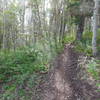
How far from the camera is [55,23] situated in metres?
15.5

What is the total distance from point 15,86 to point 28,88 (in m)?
0.55

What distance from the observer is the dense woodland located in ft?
17.0

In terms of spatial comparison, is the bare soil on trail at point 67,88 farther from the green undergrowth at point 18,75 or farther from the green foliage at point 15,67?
the green foliage at point 15,67

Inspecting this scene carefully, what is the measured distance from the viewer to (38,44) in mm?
11711

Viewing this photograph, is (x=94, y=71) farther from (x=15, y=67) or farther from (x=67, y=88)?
(x=15, y=67)

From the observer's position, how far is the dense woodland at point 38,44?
17.0 feet

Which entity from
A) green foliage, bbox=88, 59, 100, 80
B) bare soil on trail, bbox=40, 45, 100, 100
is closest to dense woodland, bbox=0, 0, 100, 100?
green foliage, bbox=88, 59, 100, 80

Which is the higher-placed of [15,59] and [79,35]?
[79,35]

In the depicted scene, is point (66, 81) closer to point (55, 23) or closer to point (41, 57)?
point (41, 57)


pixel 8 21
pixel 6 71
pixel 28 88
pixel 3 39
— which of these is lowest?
pixel 28 88

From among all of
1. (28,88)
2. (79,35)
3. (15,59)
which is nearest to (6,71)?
(15,59)

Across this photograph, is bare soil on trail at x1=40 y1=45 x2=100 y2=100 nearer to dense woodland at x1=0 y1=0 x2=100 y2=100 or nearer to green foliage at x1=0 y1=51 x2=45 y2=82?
dense woodland at x1=0 y1=0 x2=100 y2=100

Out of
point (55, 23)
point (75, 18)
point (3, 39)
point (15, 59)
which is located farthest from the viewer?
point (55, 23)

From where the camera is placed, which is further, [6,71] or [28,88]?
[6,71]
